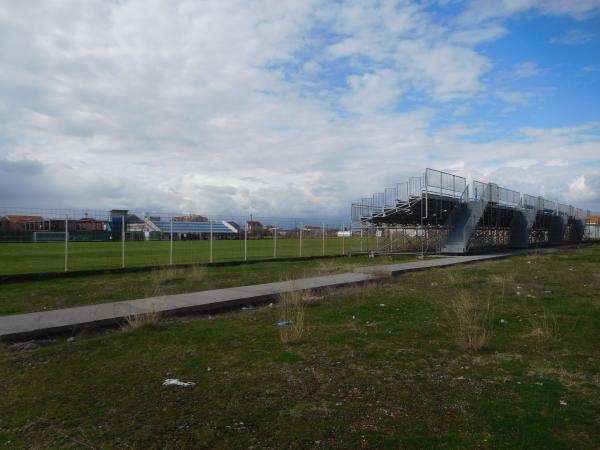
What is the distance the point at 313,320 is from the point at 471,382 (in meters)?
3.83

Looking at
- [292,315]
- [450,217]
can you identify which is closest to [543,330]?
[292,315]

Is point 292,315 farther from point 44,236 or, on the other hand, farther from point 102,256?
point 44,236

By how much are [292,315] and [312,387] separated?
363 cm

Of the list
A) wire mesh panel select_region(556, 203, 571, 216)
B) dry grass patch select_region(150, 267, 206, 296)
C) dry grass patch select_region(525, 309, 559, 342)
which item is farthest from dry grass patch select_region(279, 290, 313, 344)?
wire mesh panel select_region(556, 203, 571, 216)

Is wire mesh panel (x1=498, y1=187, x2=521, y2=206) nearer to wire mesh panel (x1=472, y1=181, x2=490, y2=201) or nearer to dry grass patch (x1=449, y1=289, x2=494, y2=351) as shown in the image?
wire mesh panel (x1=472, y1=181, x2=490, y2=201)

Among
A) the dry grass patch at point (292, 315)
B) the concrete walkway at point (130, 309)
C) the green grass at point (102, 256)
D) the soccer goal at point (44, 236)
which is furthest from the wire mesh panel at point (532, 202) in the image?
the soccer goal at point (44, 236)

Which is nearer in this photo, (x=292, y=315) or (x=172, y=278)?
(x=292, y=315)

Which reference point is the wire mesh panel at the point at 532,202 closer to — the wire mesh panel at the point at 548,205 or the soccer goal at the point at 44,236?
the wire mesh panel at the point at 548,205

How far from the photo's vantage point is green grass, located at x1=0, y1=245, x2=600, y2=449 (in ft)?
12.8

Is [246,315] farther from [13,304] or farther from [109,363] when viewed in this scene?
[13,304]

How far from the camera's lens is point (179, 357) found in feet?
20.2

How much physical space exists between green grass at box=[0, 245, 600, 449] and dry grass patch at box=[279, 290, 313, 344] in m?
0.19

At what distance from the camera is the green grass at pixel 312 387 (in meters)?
3.89

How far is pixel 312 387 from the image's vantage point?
5.02m
